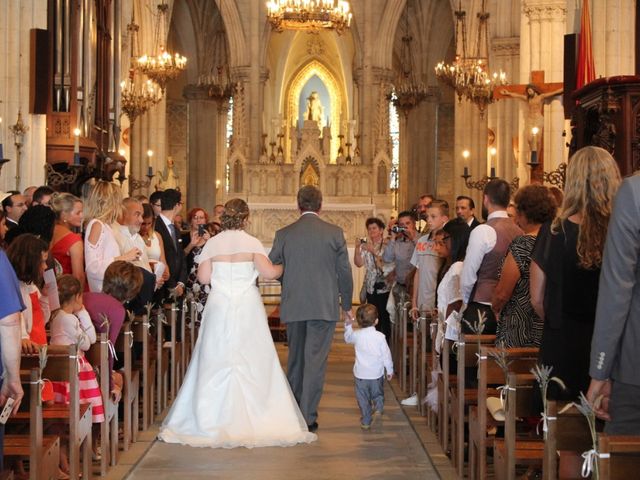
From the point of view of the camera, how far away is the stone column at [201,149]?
3238cm

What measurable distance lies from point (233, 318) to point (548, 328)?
3.42 metres

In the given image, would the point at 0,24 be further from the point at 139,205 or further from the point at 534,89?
the point at 534,89

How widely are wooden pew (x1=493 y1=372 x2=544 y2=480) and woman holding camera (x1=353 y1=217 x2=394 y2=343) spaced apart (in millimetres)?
6809

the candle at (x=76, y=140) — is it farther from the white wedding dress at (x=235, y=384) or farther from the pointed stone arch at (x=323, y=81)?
the pointed stone arch at (x=323, y=81)

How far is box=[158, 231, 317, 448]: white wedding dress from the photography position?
→ 25.4ft

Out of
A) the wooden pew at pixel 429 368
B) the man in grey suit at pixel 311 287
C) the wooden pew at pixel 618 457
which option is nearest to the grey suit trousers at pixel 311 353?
the man in grey suit at pixel 311 287

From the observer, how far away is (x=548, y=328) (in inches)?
195

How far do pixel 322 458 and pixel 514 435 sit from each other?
259 cm

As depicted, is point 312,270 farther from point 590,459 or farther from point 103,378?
point 590,459

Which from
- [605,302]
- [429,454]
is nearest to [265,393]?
[429,454]

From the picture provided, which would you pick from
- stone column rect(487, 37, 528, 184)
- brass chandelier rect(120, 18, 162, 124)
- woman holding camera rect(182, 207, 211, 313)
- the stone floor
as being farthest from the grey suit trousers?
stone column rect(487, 37, 528, 184)

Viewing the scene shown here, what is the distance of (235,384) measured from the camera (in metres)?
7.85

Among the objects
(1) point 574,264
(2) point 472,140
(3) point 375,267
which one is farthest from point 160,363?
(2) point 472,140

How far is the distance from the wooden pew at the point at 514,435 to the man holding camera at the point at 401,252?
21.3ft
